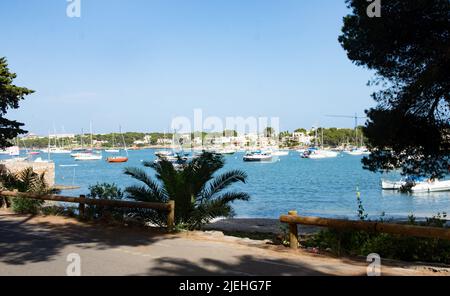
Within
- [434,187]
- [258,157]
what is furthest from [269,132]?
[434,187]

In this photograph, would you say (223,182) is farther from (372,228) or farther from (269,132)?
(269,132)

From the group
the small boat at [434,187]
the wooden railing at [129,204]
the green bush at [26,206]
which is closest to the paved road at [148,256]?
the wooden railing at [129,204]

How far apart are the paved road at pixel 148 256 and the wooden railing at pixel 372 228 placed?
578 mm

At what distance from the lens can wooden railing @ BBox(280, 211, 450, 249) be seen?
291 inches

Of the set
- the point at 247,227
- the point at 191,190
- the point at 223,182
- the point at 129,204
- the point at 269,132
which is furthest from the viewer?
the point at 269,132

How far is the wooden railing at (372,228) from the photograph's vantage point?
7.38m

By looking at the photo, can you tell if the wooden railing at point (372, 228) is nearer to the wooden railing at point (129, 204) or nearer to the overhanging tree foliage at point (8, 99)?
the wooden railing at point (129, 204)

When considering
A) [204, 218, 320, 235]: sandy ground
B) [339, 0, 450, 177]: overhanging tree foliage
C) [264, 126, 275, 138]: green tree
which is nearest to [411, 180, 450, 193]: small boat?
[204, 218, 320, 235]: sandy ground

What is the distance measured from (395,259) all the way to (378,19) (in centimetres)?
770

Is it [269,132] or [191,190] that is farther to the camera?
[269,132]

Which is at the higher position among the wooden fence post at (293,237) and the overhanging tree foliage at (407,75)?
the overhanging tree foliage at (407,75)

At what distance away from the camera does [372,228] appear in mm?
8234

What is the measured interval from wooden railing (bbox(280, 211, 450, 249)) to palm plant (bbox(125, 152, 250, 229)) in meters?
3.35

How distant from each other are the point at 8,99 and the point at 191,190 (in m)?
12.5
